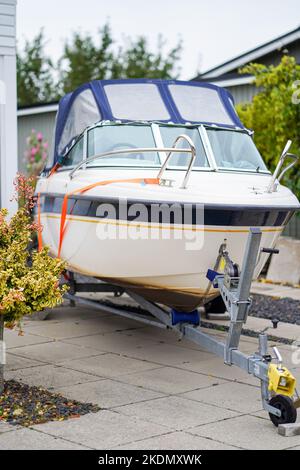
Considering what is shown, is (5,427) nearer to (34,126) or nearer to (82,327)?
(82,327)

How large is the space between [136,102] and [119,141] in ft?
1.65

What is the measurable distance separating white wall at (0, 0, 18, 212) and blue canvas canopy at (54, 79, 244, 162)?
128 centimetres

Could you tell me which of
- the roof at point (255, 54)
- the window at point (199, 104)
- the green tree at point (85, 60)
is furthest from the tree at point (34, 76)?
the window at point (199, 104)

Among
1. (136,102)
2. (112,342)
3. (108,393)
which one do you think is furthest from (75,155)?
(108,393)

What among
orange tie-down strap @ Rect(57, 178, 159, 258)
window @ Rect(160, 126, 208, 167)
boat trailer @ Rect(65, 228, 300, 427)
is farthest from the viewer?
window @ Rect(160, 126, 208, 167)

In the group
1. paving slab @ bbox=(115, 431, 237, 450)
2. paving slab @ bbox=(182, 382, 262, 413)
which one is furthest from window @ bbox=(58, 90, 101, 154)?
paving slab @ bbox=(115, 431, 237, 450)

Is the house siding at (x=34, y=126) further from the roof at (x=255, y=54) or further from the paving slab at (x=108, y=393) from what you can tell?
the paving slab at (x=108, y=393)

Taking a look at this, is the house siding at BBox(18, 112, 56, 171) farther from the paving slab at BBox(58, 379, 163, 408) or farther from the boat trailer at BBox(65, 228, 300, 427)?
the paving slab at BBox(58, 379, 163, 408)

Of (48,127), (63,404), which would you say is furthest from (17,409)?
(48,127)

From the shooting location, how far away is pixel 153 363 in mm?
6691

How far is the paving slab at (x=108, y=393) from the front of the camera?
5508 millimetres

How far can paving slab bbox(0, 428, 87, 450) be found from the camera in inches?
178

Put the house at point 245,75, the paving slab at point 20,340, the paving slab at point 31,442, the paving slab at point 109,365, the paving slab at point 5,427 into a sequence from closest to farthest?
the paving slab at point 31,442 → the paving slab at point 5,427 → the paving slab at point 109,365 → the paving slab at point 20,340 → the house at point 245,75

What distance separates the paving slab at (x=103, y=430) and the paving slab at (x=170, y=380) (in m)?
0.82
